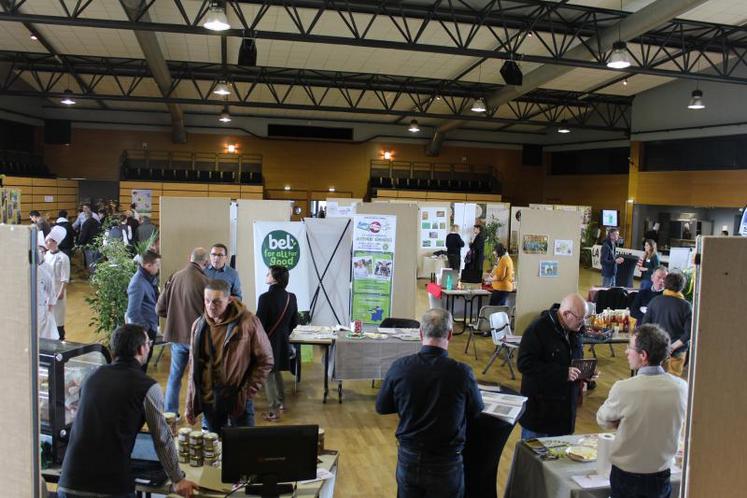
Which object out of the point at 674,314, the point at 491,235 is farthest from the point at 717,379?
the point at 491,235

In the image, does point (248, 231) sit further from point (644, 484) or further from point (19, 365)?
point (19, 365)

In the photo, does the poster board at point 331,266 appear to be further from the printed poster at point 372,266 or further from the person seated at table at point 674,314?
the person seated at table at point 674,314

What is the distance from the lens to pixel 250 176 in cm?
2188

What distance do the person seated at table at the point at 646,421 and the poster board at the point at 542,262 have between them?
5.37 meters

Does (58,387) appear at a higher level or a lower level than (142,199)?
lower

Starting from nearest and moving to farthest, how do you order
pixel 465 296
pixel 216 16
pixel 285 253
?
pixel 216 16, pixel 285 253, pixel 465 296

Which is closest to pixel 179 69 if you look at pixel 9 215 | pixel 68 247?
pixel 68 247

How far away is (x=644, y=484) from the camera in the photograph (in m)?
2.75

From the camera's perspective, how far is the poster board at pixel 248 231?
8320mm

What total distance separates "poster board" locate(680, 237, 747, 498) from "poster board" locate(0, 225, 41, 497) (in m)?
1.78

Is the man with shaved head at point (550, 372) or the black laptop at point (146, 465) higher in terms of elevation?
the man with shaved head at point (550, 372)

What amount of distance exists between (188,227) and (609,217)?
15.8 m

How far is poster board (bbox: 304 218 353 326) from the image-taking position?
763 centimetres

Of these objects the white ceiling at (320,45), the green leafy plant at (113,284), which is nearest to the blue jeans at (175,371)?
the green leafy plant at (113,284)
